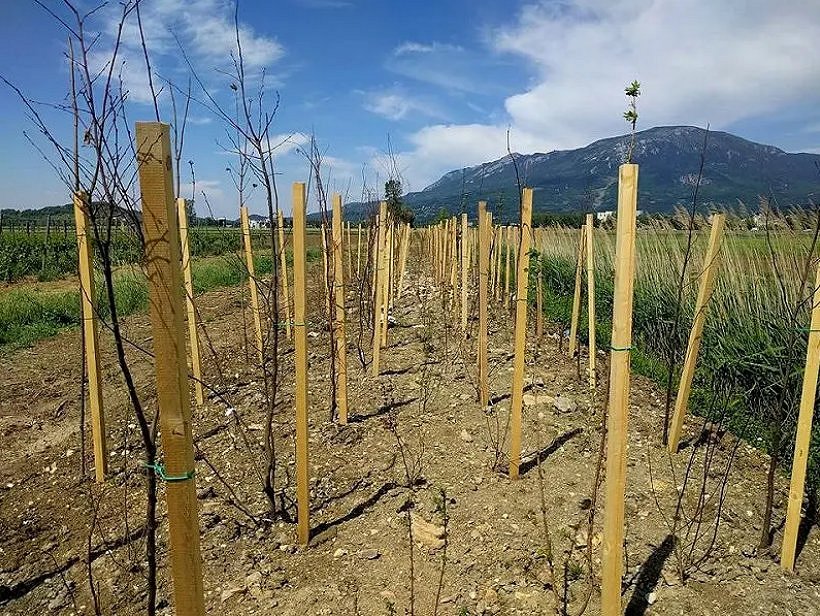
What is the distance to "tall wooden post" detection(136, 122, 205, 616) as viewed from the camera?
1.49m

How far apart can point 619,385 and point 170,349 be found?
149 cm

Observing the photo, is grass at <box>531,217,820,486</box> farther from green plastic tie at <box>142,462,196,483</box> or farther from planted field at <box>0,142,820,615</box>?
green plastic tie at <box>142,462,196,483</box>

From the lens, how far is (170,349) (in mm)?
1556

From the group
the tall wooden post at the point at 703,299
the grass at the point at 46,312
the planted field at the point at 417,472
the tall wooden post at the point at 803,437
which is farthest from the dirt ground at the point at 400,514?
the grass at the point at 46,312

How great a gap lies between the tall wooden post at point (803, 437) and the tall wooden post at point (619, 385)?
1.33 m

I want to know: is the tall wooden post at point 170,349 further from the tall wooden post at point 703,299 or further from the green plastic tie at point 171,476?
the tall wooden post at point 703,299

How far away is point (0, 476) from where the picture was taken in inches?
163

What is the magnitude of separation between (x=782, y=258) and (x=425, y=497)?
5312mm

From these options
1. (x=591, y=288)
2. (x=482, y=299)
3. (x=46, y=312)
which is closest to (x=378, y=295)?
(x=482, y=299)

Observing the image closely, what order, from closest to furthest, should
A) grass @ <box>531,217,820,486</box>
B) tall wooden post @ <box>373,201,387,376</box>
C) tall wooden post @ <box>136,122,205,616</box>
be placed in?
tall wooden post @ <box>136,122,205,616</box>
grass @ <box>531,217,820,486</box>
tall wooden post @ <box>373,201,387,376</box>

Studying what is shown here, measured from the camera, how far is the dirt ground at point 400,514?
2.67 metres

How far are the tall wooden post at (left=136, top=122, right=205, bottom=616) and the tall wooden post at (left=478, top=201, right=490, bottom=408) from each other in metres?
2.92

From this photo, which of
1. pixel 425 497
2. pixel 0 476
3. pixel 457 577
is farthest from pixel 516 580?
pixel 0 476

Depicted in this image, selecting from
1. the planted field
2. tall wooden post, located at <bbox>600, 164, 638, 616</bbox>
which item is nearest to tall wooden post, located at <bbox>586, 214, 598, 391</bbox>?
the planted field
